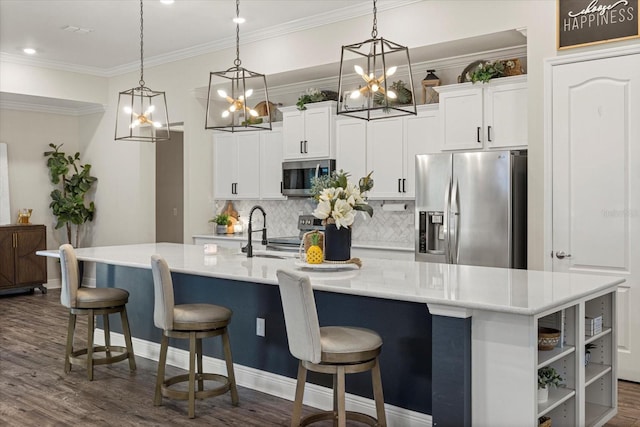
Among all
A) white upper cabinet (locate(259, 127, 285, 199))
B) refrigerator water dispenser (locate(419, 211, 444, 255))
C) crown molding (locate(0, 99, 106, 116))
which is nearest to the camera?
refrigerator water dispenser (locate(419, 211, 444, 255))

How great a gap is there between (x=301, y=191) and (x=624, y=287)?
10.8ft

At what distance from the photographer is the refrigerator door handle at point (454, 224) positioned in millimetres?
4910

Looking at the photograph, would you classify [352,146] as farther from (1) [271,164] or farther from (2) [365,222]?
(1) [271,164]

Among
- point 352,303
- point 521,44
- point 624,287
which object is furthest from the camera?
point 521,44

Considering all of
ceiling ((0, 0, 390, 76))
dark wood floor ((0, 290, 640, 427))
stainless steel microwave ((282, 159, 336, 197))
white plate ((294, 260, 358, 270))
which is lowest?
dark wood floor ((0, 290, 640, 427))

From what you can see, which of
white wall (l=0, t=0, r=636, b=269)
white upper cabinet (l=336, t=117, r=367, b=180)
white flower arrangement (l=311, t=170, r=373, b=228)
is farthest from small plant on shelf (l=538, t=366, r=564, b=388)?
white upper cabinet (l=336, t=117, r=367, b=180)

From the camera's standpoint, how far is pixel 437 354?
275 cm

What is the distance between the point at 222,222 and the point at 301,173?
4.48 ft

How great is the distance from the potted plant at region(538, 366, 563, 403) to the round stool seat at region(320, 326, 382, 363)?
2.50 ft

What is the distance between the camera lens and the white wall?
181 inches

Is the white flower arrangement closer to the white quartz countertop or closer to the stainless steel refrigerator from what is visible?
the white quartz countertop

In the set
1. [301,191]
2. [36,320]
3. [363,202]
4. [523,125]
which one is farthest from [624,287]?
[36,320]

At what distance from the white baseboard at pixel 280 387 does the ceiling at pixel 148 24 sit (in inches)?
118

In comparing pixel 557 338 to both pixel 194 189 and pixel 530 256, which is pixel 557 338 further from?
pixel 194 189
